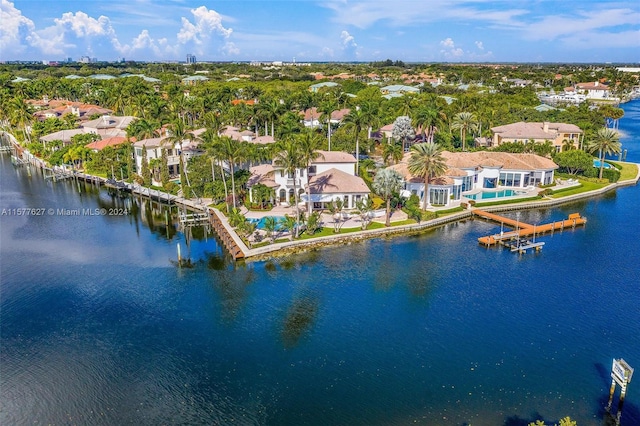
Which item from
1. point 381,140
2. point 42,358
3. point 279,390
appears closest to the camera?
point 279,390

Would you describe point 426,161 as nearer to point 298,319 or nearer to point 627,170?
point 298,319

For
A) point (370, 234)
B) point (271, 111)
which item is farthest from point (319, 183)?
point (271, 111)

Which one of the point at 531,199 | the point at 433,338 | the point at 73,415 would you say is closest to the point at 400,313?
the point at 433,338

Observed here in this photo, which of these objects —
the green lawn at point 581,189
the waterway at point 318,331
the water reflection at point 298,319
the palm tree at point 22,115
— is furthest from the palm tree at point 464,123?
the palm tree at point 22,115

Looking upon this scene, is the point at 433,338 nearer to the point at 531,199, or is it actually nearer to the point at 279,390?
the point at 279,390

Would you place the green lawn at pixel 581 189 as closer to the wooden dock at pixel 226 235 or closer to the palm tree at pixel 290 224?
the palm tree at pixel 290 224

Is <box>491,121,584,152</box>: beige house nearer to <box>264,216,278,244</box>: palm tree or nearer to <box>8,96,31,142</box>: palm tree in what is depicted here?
<box>264,216,278,244</box>: palm tree
